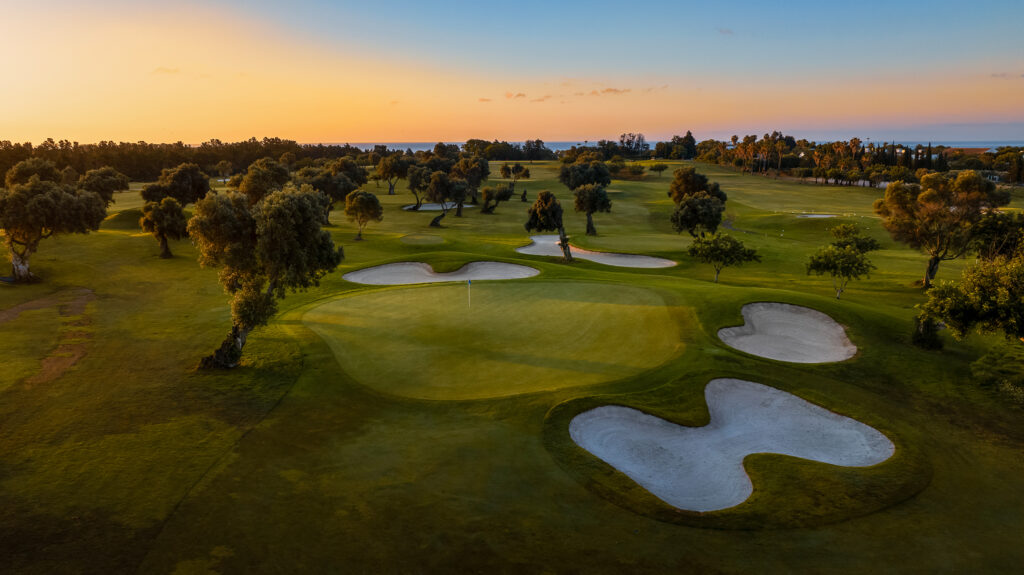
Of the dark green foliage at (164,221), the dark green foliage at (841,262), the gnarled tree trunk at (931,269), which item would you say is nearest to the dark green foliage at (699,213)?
the gnarled tree trunk at (931,269)

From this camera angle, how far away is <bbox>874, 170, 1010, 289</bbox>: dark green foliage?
36625mm

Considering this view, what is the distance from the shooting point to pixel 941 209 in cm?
3778

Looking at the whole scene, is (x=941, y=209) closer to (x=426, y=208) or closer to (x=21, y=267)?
(x=21, y=267)

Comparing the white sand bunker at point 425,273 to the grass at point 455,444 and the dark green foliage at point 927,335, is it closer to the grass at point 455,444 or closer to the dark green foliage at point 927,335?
the grass at point 455,444

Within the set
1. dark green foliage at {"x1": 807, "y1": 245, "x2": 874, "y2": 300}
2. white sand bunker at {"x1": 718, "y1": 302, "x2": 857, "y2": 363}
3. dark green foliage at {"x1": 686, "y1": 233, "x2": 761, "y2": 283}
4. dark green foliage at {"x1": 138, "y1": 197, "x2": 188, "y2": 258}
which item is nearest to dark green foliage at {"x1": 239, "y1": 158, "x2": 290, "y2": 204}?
dark green foliage at {"x1": 138, "y1": 197, "x2": 188, "y2": 258}

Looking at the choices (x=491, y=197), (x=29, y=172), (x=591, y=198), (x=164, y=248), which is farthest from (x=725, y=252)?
(x=29, y=172)

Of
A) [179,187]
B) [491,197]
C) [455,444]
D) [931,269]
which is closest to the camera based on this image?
[455,444]

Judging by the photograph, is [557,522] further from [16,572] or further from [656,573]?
[16,572]

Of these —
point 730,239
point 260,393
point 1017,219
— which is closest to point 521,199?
point 730,239

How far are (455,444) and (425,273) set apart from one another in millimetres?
28897

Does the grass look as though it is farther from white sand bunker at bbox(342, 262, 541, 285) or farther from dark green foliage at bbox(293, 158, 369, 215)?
dark green foliage at bbox(293, 158, 369, 215)

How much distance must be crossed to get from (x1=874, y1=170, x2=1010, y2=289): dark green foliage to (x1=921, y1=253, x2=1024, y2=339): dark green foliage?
21135 mm

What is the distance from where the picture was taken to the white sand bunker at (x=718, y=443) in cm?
1488

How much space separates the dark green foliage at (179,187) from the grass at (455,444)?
37391mm
